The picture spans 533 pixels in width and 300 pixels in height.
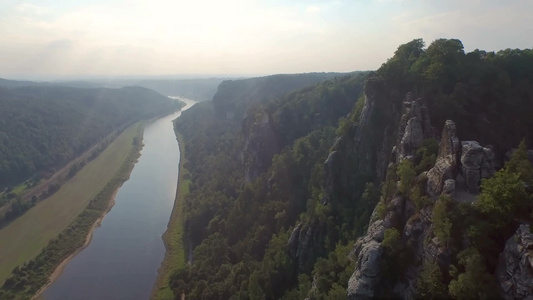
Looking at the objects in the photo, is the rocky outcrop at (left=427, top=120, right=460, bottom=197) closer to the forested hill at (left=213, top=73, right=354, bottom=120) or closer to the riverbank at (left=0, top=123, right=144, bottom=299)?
the riverbank at (left=0, top=123, right=144, bottom=299)

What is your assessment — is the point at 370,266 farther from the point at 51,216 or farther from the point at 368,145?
the point at 51,216

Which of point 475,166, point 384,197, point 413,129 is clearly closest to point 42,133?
point 384,197

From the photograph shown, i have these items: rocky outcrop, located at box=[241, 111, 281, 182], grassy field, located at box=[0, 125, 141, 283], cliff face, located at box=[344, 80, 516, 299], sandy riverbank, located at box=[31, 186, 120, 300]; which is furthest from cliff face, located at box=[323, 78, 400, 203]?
grassy field, located at box=[0, 125, 141, 283]

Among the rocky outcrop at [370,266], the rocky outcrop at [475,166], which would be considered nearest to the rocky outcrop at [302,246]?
the rocky outcrop at [370,266]

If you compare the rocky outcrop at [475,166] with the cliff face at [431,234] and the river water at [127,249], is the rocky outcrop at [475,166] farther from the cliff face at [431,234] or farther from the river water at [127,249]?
the river water at [127,249]

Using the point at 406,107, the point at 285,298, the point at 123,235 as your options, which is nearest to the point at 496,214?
the point at 406,107

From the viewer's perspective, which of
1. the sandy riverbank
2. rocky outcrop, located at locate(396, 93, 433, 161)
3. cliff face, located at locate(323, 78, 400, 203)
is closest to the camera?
rocky outcrop, located at locate(396, 93, 433, 161)
